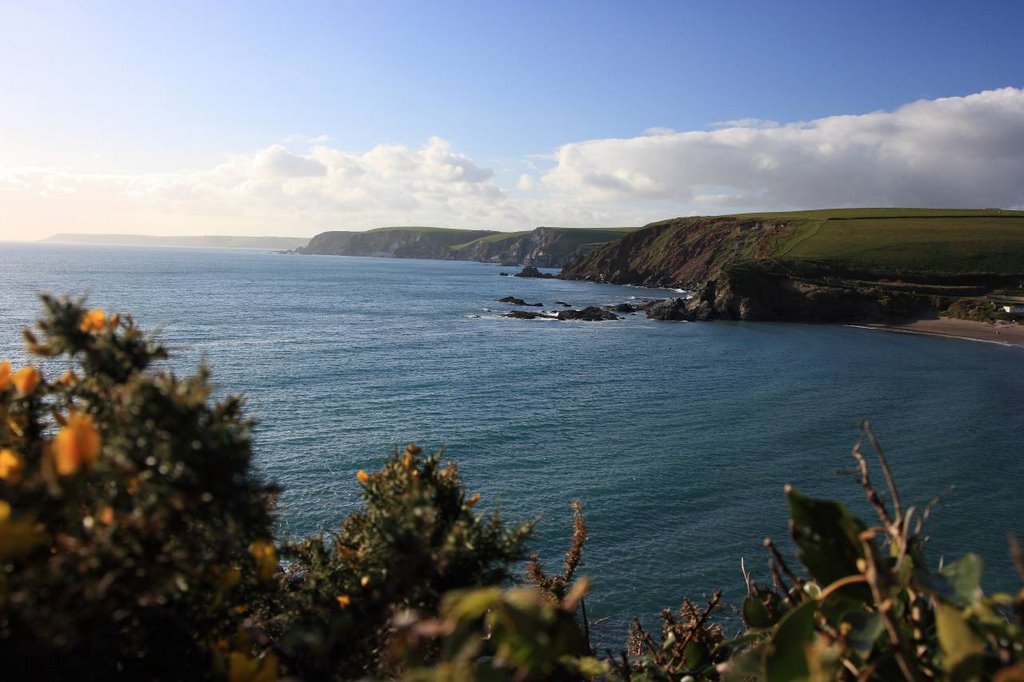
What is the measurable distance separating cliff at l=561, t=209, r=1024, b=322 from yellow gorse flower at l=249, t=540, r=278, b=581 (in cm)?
9234

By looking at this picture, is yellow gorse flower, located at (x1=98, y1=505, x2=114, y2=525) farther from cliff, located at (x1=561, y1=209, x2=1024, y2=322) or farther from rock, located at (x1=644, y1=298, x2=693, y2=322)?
cliff, located at (x1=561, y1=209, x2=1024, y2=322)

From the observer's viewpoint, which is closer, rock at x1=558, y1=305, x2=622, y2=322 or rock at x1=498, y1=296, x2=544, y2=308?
rock at x1=558, y1=305, x2=622, y2=322

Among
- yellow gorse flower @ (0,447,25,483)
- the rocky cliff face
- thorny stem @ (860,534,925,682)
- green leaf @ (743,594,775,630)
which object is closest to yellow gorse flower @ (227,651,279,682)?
yellow gorse flower @ (0,447,25,483)

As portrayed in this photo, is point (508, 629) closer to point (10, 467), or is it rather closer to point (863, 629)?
point (863, 629)

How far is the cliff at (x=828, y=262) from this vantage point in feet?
311

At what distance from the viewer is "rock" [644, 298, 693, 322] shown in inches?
3647

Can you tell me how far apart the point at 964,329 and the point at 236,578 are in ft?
319

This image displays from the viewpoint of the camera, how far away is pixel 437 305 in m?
103

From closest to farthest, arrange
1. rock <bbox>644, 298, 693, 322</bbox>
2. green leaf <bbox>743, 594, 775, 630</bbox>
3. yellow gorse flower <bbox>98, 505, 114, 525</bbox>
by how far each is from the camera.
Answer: yellow gorse flower <bbox>98, 505, 114, 525</bbox> < green leaf <bbox>743, 594, 775, 630</bbox> < rock <bbox>644, 298, 693, 322</bbox>

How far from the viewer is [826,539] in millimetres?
3418

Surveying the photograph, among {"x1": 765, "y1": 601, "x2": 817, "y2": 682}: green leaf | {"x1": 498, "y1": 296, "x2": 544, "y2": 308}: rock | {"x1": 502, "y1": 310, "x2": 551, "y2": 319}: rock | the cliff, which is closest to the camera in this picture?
{"x1": 765, "y1": 601, "x2": 817, "y2": 682}: green leaf

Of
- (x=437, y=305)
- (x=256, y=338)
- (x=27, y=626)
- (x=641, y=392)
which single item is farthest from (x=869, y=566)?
(x=437, y=305)

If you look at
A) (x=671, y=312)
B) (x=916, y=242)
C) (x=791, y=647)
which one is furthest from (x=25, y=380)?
(x=916, y=242)

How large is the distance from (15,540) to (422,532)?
6.18ft
